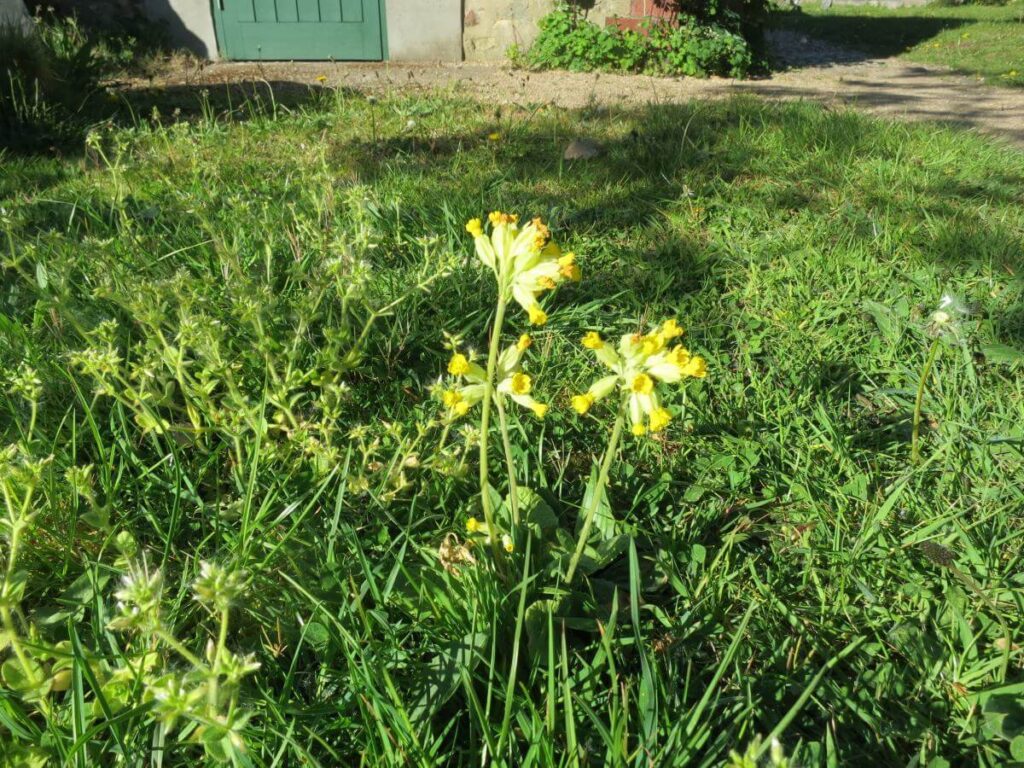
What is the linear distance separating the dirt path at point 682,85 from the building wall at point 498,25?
38cm

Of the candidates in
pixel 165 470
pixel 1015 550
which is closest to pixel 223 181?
pixel 165 470

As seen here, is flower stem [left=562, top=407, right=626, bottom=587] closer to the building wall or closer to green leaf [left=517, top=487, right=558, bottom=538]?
green leaf [left=517, top=487, right=558, bottom=538]

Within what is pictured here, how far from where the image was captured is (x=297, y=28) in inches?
314

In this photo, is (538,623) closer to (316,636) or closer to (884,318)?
(316,636)

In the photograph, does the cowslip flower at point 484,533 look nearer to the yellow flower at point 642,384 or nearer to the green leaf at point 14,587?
the yellow flower at point 642,384

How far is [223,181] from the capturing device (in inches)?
121

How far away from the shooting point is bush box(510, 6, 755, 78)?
7180mm

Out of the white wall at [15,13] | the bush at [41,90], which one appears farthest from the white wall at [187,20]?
the bush at [41,90]

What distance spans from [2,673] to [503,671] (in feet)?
2.43

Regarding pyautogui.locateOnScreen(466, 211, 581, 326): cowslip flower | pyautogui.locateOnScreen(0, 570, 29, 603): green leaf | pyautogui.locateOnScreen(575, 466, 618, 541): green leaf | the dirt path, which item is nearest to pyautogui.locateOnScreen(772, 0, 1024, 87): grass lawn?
the dirt path

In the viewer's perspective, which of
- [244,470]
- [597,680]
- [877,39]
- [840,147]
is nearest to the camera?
[597,680]

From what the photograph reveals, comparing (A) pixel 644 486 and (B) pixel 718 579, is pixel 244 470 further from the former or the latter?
(B) pixel 718 579

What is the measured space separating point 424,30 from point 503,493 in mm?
8137

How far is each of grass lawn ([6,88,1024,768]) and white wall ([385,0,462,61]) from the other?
6476 mm
